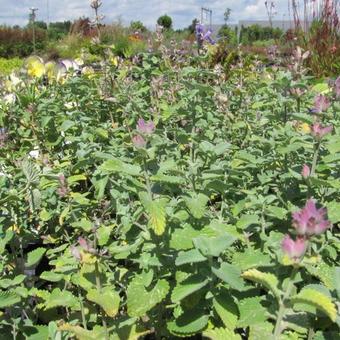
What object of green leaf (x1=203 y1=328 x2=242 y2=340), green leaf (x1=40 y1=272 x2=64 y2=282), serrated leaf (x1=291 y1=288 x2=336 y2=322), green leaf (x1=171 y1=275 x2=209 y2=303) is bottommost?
green leaf (x1=203 y1=328 x2=242 y2=340)

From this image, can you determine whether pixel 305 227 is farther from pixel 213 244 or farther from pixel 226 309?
pixel 226 309

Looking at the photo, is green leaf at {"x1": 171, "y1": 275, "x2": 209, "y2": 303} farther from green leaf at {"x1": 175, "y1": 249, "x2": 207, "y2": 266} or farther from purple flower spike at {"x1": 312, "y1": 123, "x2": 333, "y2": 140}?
purple flower spike at {"x1": 312, "y1": 123, "x2": 333, "y2": 140}

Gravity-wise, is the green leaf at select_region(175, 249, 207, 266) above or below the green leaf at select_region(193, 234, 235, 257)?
below

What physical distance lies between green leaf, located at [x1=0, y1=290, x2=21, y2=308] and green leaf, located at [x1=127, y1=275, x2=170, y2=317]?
30cm

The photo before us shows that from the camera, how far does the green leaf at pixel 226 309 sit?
4.42ft

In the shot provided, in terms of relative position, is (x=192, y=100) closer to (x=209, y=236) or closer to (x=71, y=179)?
(x=71, y=179)

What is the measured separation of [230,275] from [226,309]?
0.37 feet

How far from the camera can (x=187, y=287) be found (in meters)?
1.33

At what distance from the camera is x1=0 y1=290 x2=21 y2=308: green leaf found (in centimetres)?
147

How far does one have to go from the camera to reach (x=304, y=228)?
0.97 m

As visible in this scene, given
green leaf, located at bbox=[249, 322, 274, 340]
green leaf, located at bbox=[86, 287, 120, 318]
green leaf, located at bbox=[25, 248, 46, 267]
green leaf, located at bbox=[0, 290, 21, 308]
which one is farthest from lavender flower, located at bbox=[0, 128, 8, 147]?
green leaf, located at bbox=[249, 322, 274, 340]

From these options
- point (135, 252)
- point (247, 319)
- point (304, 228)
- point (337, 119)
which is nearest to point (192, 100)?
point (337, 119)

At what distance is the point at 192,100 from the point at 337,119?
625 millimetres

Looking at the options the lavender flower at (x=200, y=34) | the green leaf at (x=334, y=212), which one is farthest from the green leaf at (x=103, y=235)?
the lavender flower at (x=200, y=34)
